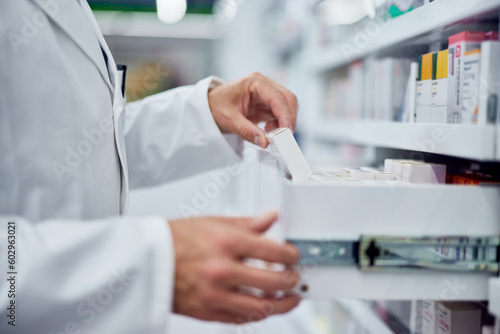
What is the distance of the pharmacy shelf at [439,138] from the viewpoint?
0.75 meters

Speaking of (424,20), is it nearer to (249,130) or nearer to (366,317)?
(249,130)

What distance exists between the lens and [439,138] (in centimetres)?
91

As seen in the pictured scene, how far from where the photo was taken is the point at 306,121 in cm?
317

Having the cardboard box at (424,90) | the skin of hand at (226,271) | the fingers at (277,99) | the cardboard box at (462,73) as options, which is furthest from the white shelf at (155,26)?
the skin of hand at (226,271)

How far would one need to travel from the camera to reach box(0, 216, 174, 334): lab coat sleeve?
0.62 metres

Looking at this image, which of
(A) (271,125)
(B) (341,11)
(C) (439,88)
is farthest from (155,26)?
(C) (439,88)

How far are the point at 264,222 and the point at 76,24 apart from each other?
2.06ft

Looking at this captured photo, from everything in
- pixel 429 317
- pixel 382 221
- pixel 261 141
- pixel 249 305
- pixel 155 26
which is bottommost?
pixel 429 317

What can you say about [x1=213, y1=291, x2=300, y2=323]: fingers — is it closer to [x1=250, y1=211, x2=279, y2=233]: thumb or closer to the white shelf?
[x1=250, y1=211, x2=279, y2=233]: thumb

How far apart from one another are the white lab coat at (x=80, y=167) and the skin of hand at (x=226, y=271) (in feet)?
0.08

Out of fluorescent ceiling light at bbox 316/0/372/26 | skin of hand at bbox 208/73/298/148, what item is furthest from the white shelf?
skin of hand at bbox 208/73/298/148

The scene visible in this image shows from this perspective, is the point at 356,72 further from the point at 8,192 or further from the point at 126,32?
the point at 126,32

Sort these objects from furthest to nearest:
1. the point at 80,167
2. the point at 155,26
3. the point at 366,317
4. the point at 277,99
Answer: the point at 155,26
the point at 366,317
the point at 277,99
the point at 80,167

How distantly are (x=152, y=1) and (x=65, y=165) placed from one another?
4.17m
